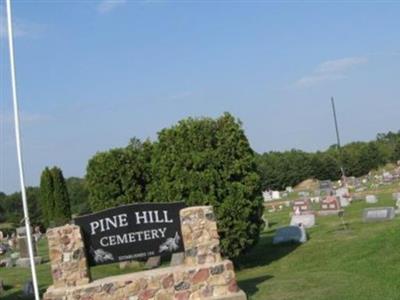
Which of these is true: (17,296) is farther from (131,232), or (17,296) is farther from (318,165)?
(318,165)

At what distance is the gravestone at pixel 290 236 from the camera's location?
18422 mm

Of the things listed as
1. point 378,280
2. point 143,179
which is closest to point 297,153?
point 143,179

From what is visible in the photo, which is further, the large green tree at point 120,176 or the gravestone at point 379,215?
the gravestone at point 379,215

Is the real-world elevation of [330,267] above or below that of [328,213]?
below

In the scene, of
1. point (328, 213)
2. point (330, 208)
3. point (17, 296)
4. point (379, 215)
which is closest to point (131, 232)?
point (17, 296)

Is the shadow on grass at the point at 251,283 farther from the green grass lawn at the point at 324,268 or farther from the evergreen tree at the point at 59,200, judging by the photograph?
the evergreen tree at the point at 59,200

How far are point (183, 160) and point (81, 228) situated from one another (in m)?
5.07

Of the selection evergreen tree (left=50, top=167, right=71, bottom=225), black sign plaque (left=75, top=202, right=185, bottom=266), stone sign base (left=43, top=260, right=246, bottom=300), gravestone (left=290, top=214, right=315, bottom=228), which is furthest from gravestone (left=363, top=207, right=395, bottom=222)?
evergreen tree (left=50, top=167, right=71, bottom=225)

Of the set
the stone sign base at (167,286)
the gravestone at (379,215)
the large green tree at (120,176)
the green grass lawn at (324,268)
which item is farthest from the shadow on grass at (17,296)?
the gravestone at (379,215)

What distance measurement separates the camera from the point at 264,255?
57.3ft

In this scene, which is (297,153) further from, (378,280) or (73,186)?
(378,280)

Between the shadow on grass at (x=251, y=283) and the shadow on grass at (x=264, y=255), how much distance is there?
87.3 inches

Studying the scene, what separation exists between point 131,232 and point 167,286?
1189mm

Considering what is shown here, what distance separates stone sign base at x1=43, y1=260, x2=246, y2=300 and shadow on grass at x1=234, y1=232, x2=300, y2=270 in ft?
17.7
